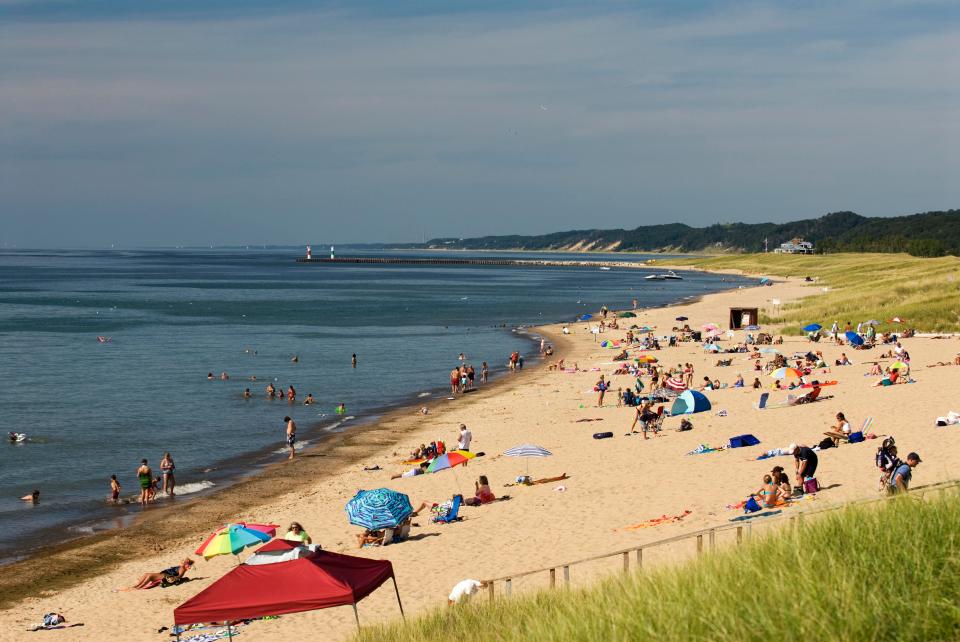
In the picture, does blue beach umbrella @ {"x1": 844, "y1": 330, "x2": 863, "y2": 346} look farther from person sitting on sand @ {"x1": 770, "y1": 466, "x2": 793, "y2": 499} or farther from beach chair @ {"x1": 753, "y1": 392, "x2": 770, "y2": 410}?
person sitting on sand @ {"x1": 770, "y1": 466, "x2": 793, "y2": 499}

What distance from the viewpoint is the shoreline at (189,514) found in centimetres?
2000

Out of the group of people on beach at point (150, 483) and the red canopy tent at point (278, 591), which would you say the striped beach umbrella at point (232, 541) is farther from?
the group of people on beach at point (150, 483)

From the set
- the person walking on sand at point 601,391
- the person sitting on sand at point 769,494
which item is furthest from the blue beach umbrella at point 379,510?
the person walking on sand at point 601,391

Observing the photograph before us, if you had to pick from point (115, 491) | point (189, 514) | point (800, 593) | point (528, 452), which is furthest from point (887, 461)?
point (115, 491)

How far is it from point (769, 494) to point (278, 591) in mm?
10080

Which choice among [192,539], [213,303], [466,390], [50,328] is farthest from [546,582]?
[213,303]

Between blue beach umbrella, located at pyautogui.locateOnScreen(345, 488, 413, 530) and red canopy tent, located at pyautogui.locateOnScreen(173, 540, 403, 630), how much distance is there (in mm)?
6959

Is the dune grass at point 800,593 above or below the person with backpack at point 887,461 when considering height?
above

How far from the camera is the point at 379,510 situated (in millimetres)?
19656

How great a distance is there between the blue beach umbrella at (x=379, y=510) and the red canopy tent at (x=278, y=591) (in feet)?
22.8

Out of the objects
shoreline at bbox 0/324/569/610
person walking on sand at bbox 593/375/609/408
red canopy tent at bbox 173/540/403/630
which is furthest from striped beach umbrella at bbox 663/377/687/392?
red canopy tent at bbox 173/540/403/630

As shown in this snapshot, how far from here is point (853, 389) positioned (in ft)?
107

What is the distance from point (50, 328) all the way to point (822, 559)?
82.9 metres

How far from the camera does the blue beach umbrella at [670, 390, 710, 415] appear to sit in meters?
30.7
